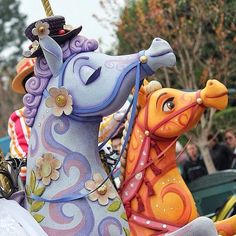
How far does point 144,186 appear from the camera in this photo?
4.09 m

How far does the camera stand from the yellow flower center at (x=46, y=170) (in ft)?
9.01

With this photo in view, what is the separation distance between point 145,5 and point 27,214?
10878 mm

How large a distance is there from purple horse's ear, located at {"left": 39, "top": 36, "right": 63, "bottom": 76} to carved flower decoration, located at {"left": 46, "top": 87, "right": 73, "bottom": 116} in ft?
0.33

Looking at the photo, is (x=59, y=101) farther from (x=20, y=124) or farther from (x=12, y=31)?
(x=12, y=31)

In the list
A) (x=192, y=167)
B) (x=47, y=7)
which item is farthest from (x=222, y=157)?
(x=47, y=7)

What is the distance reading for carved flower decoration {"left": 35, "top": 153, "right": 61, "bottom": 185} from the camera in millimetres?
2746

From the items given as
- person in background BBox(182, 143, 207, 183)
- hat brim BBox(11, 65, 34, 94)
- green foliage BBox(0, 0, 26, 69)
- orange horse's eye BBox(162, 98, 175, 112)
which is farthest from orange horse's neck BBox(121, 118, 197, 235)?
green foliage BBox(0, 0, 26, 69)

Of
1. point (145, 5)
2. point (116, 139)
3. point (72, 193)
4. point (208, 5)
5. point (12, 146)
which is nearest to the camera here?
point (72, 193)

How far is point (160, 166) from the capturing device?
13.6 feet

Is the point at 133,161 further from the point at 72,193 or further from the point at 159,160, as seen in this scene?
the point at 72,193

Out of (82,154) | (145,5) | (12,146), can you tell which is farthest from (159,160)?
(145,5)

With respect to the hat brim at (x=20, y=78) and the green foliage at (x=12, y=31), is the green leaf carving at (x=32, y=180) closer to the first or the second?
the hat brim at (x=20, y=78)

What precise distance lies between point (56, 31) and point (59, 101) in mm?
361

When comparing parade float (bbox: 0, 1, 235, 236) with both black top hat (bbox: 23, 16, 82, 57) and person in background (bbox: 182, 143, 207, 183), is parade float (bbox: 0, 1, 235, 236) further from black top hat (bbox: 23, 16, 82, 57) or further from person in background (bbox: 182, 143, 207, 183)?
person in background (bbox: 182, 143, 207, 183)
